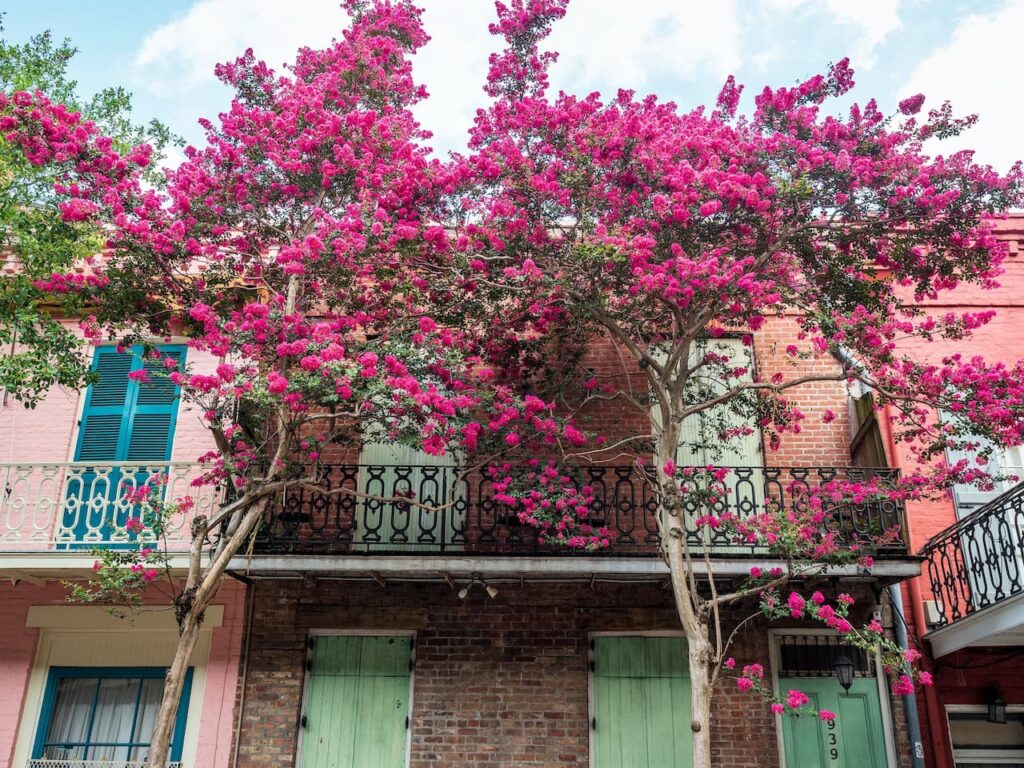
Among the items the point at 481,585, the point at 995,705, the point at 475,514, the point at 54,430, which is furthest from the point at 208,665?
the point at 995,705

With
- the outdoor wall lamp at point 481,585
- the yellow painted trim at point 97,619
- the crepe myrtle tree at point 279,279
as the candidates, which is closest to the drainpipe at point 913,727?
the outdoor wall lamp at point 481,585

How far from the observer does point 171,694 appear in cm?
721

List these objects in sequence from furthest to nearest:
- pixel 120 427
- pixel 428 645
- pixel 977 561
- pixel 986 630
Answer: pixel 120 427 → pixel 428 645 → pixel 977 561 → pixel 986 630

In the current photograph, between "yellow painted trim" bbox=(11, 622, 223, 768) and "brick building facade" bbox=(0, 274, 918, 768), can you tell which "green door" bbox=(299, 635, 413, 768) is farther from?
"yellow painted trim" bbox=(11, 622, 223, 768)

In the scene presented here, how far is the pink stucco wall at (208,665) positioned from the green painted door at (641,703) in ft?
12.7

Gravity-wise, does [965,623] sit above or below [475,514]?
below

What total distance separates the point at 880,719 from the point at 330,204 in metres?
8.00

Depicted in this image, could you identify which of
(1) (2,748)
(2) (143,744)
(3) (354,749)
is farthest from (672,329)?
(1) (2,748)

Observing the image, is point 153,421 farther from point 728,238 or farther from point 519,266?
point 728,238

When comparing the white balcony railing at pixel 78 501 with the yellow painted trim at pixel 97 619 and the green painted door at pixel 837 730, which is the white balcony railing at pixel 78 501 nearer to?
the yellow painted trim at pixel 97 619

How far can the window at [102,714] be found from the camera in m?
9.76

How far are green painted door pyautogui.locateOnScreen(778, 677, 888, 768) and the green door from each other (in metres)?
4.07

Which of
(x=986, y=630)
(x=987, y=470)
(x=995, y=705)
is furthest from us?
(x=987, y=470)

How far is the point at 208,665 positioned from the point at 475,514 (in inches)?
131
